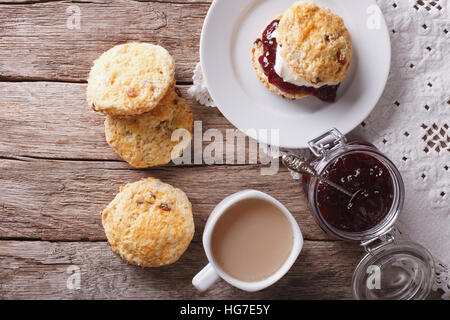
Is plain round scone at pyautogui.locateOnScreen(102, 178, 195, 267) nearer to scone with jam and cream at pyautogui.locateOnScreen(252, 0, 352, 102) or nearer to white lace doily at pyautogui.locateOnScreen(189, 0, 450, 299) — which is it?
white lace doily at pyautogui.locateOnScreen(189, 0, 450, 299)

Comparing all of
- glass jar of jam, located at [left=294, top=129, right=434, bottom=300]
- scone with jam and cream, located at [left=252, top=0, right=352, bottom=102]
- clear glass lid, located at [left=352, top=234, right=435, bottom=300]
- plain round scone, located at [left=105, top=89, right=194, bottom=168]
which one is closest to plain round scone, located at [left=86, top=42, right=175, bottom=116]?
plain round scone, located at [left=105, top=89, right=194, bottom=168]

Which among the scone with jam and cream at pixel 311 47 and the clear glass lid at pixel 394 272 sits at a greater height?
the scone with jam and cream at pixel 311 47

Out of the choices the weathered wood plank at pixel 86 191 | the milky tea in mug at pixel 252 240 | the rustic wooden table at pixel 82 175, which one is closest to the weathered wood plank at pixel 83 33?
the rustic wooden table at pixel 82 175

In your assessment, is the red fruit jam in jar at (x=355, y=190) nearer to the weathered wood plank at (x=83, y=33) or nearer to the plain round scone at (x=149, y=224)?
the plain round scone at (x=149, y=224)

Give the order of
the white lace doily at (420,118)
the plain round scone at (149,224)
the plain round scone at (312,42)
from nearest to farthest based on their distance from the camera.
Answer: the plain round scone at (312,42) < the plain round scone at (149,224) < the white lace doily at (420,118)

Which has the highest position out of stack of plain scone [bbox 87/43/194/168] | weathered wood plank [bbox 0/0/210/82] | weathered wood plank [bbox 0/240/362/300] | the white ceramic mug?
Answer: weathered wood plank [bbox 0/0/210/82]

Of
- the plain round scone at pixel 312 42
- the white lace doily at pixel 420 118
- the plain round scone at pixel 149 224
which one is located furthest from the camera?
the white lace doily at pixel 420 118
